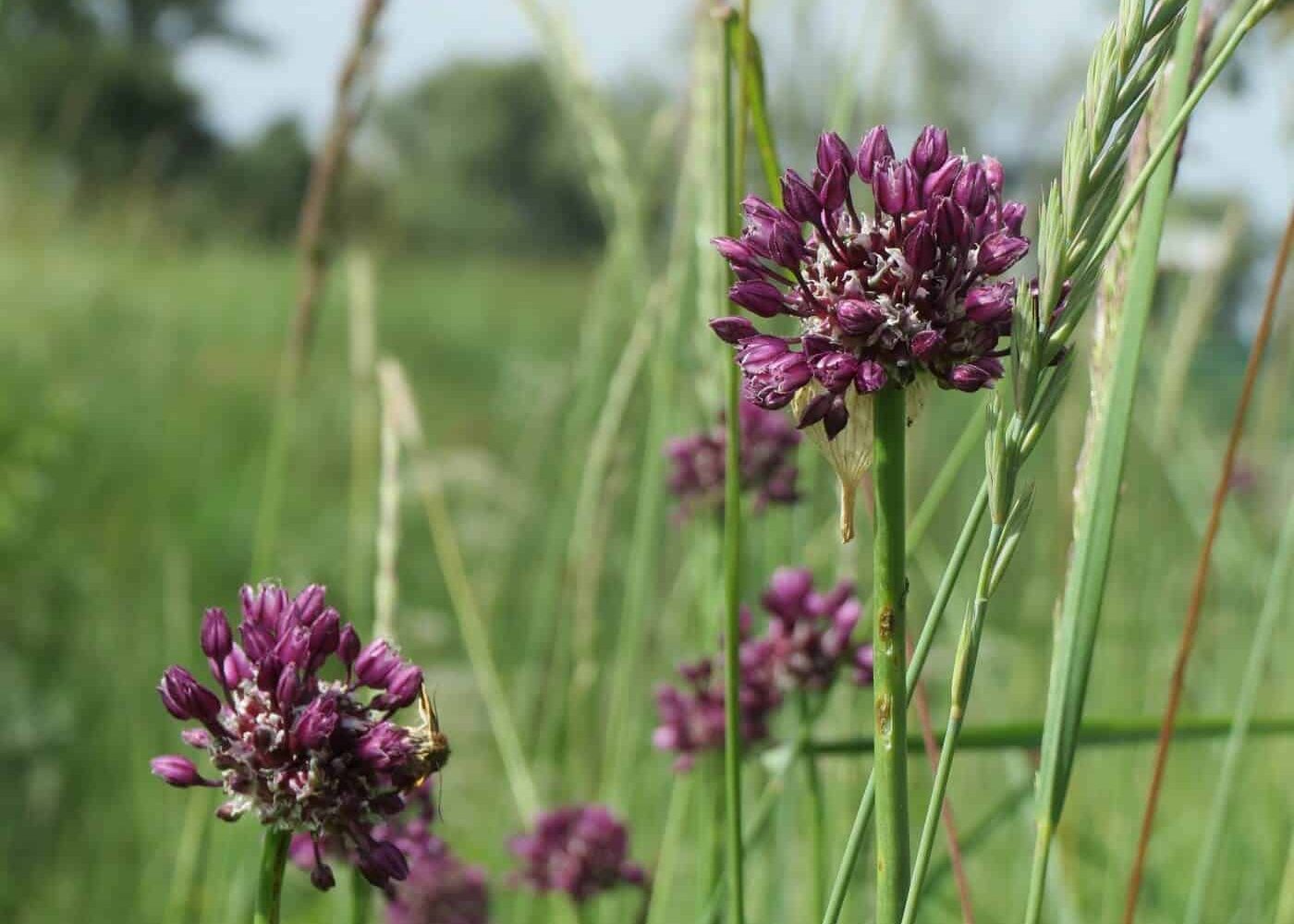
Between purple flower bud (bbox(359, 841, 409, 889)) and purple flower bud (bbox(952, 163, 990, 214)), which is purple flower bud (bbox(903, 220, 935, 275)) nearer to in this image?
purple flower bud (bbox(952, 163, 990, 214))

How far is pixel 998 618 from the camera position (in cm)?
479

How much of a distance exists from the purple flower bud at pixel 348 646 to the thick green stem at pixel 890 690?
25 centimetres

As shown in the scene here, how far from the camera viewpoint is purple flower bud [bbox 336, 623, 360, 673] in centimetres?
65

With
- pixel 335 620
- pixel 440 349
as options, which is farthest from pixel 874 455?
pixel 440 349

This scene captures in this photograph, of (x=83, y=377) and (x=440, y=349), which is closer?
(x=83, y=377)

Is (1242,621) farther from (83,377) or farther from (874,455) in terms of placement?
(83,377)

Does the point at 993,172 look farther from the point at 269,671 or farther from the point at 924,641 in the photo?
the point at 269,671

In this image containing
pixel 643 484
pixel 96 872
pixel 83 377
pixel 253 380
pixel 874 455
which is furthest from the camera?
pixel 253 380

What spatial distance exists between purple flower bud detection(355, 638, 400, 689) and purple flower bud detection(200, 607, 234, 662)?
64 mm

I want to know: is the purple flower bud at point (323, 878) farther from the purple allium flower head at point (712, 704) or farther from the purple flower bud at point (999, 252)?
the purple allium flower head at point (712, 704)

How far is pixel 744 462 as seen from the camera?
Result: 153 centimetres

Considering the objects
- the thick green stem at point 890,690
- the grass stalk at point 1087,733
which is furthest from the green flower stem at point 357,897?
the thick green stem at point 890,690

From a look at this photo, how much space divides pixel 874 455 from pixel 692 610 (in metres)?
1.54

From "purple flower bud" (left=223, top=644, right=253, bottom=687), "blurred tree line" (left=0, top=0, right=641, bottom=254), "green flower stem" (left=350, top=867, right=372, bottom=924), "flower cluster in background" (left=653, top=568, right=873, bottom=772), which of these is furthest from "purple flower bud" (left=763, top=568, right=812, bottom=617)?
"blurred tree line" (left=0, top=0, right=641, bottom=254)
